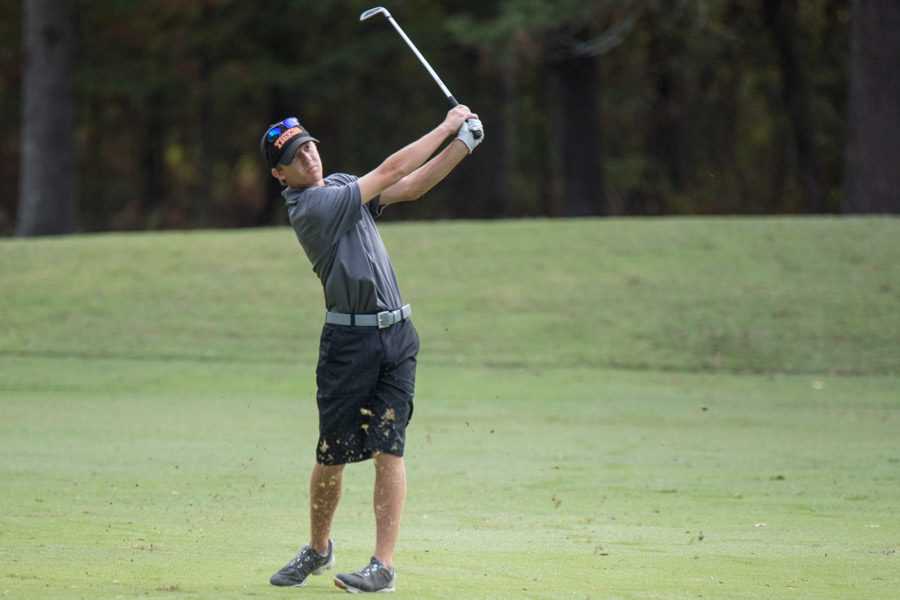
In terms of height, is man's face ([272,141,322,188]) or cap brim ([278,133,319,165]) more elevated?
cap brim ([278,133,319,165])

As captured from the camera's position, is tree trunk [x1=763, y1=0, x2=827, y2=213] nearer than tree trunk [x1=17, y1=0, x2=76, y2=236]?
No

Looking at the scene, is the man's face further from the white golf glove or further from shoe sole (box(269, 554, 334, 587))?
shoe sole (box(269, 554, 334, 587))

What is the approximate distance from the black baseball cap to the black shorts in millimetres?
749

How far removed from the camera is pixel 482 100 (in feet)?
146

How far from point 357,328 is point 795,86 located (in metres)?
33.2

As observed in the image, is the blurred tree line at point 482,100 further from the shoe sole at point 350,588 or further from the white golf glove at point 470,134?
the shoe sole at point 350,588

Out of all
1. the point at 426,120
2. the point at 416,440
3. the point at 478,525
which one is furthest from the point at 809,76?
the point at 478,525

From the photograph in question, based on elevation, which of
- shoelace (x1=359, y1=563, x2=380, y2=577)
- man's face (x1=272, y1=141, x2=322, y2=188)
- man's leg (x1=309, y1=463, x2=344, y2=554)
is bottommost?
shoelace (x1=359, y1=563, x2=380, y2=577)

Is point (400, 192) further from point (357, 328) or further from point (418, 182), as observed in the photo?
point (357, 328)

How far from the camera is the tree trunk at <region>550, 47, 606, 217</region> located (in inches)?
1293

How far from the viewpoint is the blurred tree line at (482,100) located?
30.1 metres

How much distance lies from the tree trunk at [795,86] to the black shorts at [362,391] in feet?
103

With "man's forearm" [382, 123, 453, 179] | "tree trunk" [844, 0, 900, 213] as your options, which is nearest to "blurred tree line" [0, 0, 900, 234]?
"tree trunk" [844, 0, 900, 213]

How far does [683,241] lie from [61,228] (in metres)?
15.3
